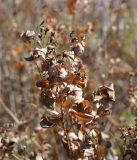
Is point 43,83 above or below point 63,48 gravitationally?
below

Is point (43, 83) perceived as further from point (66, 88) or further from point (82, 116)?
Result: point (82, 116)

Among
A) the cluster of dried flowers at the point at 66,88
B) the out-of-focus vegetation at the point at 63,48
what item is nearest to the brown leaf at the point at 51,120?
the cluster of dried flowers at the point at 66,88

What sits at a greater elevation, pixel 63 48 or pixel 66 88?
pixel 63 48

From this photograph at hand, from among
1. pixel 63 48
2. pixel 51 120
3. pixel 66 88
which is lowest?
pixel 51 120

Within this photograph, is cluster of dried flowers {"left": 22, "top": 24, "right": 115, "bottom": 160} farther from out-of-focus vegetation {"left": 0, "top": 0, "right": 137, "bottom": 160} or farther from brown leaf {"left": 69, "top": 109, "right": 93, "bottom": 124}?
out-of-focus vegetation {"left": 0, "top": 0, "right": 137, "bottom": 160}

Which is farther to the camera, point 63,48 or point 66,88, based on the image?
point 63,48

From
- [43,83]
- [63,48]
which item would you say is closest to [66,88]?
[43,83]

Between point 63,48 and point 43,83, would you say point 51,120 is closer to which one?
point 43,83

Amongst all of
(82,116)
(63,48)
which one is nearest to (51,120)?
(82,116)

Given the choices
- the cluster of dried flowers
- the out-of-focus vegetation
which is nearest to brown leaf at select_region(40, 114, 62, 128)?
the cluster of dried flowers

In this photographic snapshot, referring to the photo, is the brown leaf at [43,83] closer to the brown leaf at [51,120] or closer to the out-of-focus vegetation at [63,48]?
the brown leaf at [51,120]
